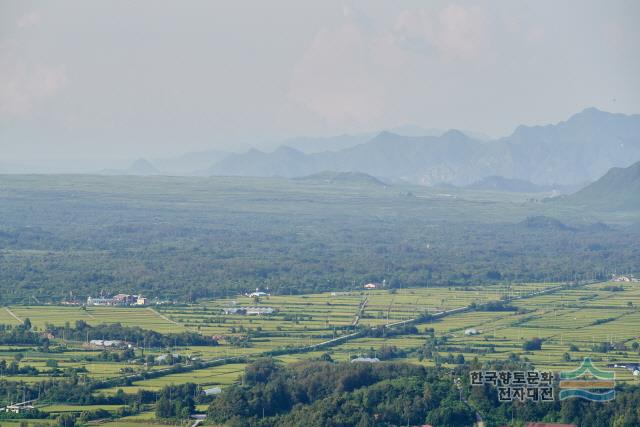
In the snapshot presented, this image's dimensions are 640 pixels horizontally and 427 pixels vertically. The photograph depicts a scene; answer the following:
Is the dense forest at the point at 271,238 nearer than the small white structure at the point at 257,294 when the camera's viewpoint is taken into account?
No

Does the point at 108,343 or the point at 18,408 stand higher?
the point at 108,343

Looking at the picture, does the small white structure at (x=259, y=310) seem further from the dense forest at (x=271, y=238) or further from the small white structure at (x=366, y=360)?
the small white structure at (x=366, y=360)

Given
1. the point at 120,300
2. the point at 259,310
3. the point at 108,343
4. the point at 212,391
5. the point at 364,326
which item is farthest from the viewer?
the point at 120,300

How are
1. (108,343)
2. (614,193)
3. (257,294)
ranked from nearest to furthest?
1. (108,343)
2. (257,294)
3. (614,193)

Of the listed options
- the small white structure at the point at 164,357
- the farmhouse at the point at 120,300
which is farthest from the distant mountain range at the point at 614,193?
the small white structure at the point at 164,357

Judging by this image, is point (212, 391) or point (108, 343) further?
point (108, 343)

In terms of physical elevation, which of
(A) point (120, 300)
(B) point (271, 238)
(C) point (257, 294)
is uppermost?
(B) point (271, 238)

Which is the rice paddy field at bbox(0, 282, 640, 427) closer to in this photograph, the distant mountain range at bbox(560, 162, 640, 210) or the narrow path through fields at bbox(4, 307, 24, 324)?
the narrow path through fields at bbox(4, 307, 24, 324)

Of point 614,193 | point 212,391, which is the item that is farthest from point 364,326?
point 614,193

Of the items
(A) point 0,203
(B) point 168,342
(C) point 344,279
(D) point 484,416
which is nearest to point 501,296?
(C) point 344,279

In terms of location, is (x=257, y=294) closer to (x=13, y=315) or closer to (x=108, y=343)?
(x=13, y=315)
